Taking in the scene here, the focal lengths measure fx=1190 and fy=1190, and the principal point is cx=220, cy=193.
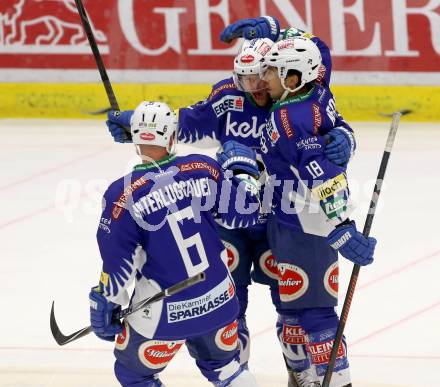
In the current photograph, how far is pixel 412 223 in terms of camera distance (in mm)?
7105

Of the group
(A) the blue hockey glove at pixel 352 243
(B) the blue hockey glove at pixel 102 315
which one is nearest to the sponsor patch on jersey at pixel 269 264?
(A) the blue hockey glove at pixel 352 243

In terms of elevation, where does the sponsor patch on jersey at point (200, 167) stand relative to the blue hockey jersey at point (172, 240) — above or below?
above

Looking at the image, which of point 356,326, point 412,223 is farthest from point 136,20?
point 356,326

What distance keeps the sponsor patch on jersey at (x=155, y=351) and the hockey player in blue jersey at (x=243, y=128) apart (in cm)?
72

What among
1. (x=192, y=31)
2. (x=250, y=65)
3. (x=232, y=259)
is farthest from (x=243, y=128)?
(x=192, y=31)

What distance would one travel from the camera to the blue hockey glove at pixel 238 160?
14.1 ft

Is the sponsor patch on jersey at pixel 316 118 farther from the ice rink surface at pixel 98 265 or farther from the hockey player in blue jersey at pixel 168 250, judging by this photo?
the ice rink surface at pixel 98 265

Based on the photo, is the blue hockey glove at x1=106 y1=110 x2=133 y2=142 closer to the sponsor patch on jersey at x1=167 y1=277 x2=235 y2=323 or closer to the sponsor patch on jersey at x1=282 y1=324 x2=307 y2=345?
the sponsor patch on jersey at x1=167 y1=277 x2=235 y2=323

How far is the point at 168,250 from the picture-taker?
4.06m

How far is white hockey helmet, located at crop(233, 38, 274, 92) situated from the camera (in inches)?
183

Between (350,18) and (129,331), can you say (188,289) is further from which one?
(350,18)

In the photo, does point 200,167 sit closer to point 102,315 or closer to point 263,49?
point 102,315

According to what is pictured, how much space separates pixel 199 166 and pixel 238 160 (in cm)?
24

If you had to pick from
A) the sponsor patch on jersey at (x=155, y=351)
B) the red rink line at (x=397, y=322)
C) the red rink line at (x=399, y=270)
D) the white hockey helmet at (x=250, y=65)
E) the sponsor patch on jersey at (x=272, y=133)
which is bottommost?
the red rink line at (x=397, y=322)
